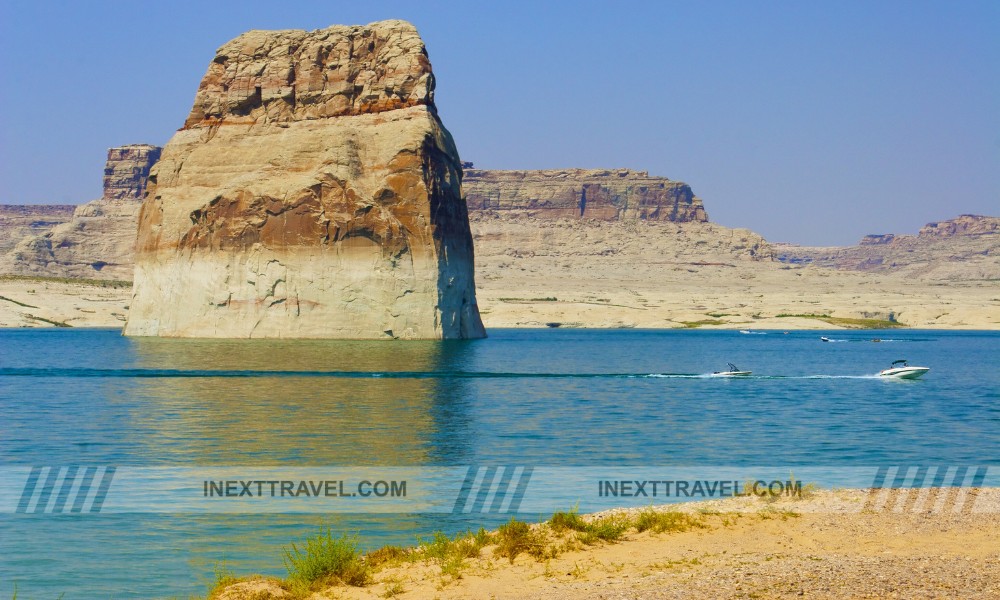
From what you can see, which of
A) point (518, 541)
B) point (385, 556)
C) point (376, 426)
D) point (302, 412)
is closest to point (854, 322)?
point (302, 412)

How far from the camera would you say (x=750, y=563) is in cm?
1243

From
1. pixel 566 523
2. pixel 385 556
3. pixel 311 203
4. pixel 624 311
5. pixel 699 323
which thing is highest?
pixel 311 203

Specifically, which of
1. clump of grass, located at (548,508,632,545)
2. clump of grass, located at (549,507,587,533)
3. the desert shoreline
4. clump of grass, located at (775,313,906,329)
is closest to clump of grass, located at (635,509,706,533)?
clump of grass, located at (548,508,632,545)

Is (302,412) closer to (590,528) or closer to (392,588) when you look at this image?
(590,528)

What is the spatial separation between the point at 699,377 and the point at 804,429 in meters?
23.6

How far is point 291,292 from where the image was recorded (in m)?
80.3

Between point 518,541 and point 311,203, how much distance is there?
69.5 m

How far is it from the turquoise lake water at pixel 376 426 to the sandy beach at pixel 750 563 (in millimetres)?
2941

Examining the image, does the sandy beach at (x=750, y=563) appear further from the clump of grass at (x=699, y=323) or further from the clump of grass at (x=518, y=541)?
the clump of grass at (x=699, y=323)

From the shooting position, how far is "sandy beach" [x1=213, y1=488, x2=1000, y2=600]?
11.2 m

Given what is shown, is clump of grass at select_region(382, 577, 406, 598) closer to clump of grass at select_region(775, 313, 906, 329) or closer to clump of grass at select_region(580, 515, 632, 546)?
clump of grass at select_region(580, 515, 632, 546)

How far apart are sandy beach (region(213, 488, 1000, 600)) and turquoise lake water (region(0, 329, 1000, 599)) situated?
9.65 feet

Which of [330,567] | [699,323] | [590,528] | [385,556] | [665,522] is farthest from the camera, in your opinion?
[699,323]

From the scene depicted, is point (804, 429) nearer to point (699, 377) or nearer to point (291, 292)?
point (699, 377)
